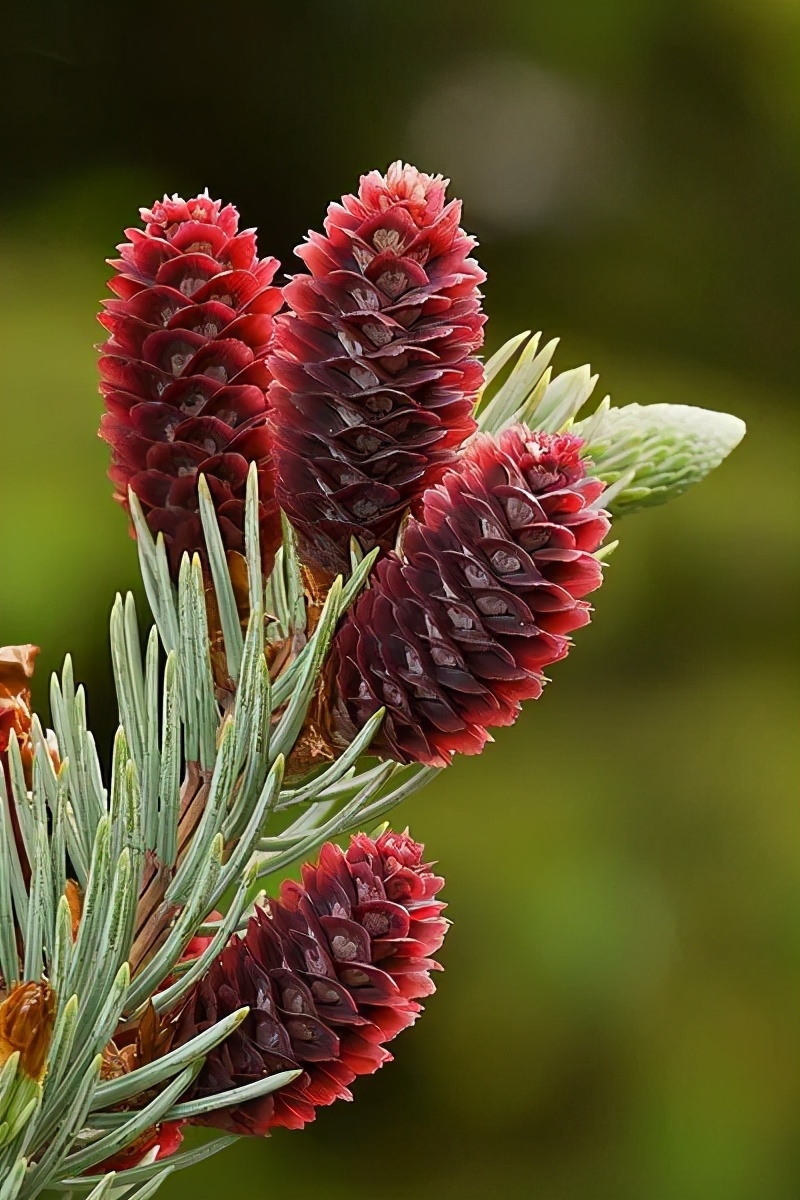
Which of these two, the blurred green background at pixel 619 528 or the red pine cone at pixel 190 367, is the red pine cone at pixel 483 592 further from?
the blurred green background at pixel 619 528

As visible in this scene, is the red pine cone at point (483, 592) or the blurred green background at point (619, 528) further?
the blurred green background at point (619, 528)

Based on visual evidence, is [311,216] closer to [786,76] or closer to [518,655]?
[786,76]

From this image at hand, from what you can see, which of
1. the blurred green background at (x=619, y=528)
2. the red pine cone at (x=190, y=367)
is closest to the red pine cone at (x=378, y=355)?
the red pine cone at (x=190, y=367)

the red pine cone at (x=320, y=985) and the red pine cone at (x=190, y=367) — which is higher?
the red pine cone at (x=190, y=367)

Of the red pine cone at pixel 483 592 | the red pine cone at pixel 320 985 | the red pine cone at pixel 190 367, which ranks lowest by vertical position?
the red pine cone at pixel 320 985

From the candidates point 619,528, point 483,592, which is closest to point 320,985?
point 483,592

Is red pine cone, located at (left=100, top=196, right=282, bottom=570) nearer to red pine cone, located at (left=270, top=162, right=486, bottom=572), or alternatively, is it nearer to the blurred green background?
red pine cone, located at (left=270, top=162, right=486, bottom=572)

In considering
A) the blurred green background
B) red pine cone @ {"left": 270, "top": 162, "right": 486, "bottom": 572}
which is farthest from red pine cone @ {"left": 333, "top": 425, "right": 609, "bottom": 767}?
the blurred green background

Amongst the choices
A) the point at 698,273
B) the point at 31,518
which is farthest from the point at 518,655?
the point at 698,273
